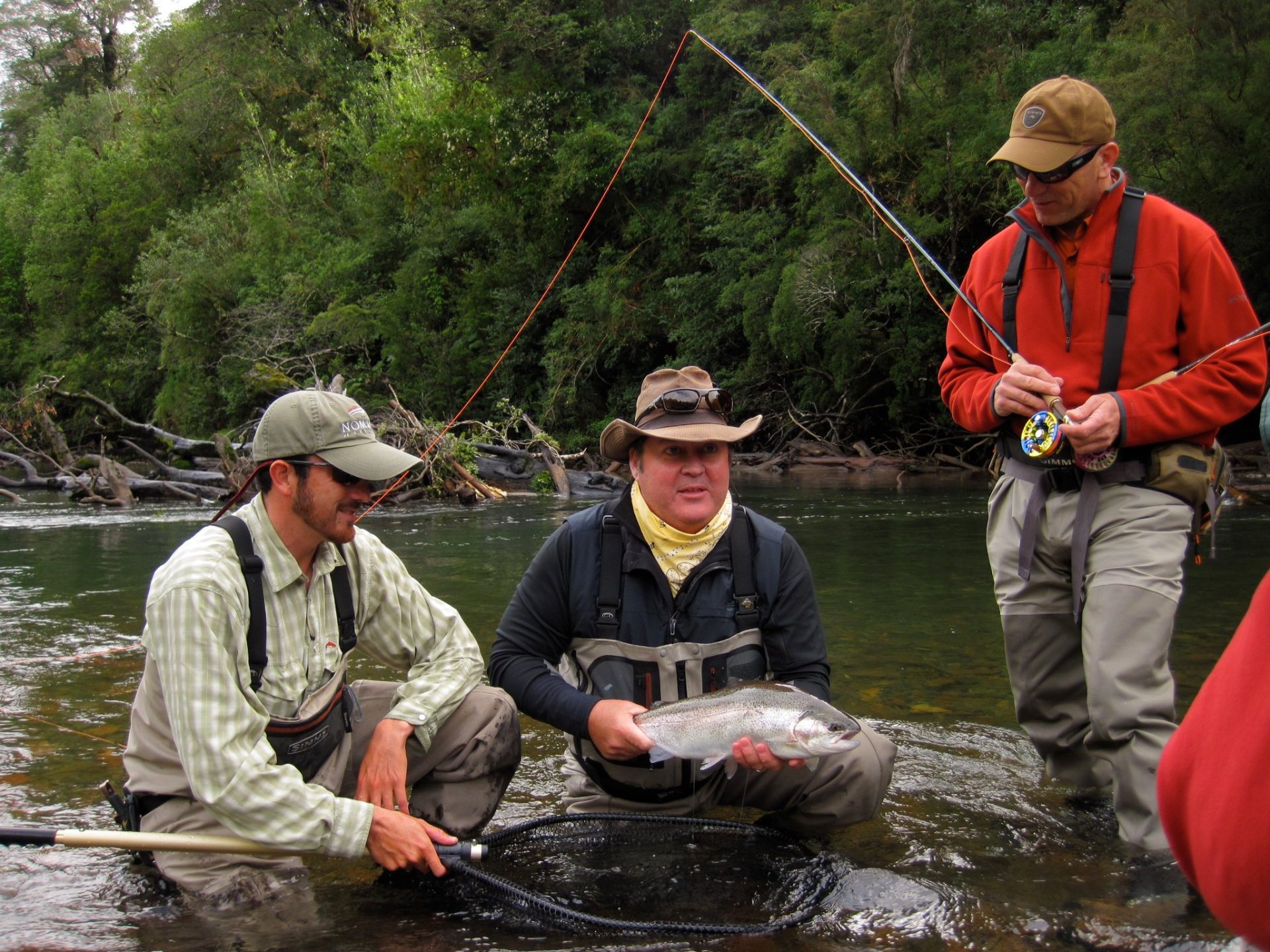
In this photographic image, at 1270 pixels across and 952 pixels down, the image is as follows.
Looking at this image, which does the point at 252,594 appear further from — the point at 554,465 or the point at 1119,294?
the point at 554,465

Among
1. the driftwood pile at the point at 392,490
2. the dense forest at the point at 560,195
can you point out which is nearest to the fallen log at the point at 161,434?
the driftwood pile at the point at 392,490

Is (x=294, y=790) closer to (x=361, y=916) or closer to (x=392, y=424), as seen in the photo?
(x=361, y=916)

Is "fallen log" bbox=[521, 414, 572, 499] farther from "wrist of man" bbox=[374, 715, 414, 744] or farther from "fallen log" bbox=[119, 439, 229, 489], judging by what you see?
"wrist of man" bbox=[374, 715, 414, 744]

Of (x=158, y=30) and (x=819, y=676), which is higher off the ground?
(x=158, y=30)

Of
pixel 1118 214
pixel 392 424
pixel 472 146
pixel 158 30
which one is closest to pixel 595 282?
pixel 472 146

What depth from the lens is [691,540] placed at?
3803 millimetres

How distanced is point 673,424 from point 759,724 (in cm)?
102

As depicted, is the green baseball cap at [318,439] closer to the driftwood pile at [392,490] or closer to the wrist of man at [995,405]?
the wrist of man at [995,405]

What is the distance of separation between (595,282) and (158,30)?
30.7 m

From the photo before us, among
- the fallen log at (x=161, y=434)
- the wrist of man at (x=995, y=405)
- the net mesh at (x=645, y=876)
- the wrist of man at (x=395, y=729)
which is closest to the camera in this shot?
the net mesh at (x=645, y=876)

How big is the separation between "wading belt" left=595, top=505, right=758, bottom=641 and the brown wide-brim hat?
0.27m

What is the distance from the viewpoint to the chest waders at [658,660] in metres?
3.73

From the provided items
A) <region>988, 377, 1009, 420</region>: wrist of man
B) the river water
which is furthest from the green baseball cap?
<region>988, 377, 1009, 420</region>: wrist of man

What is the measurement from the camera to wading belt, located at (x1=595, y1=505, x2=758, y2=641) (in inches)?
147
